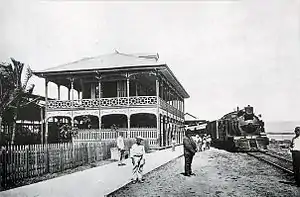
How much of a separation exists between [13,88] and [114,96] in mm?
787

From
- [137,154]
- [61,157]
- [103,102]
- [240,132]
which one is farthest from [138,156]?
[240,132]

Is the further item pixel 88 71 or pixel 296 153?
pixel 296 153

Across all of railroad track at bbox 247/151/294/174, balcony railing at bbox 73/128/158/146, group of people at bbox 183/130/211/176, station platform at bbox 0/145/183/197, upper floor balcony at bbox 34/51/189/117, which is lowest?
station platform at bbox 0/145/183/197

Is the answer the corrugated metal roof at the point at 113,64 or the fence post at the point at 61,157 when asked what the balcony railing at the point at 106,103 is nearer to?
the corrugated metal roof at the point at 113,64

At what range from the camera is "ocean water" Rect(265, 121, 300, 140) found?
2973 millimetres

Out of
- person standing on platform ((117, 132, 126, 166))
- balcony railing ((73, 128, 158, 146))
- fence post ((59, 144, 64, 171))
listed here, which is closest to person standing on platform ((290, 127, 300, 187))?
balcony railing ((73, 128, 158, 146))

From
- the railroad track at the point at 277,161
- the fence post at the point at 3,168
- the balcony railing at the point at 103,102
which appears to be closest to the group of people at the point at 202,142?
the railroad track at the point at 277,161

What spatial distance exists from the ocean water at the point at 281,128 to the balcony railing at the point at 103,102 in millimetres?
907

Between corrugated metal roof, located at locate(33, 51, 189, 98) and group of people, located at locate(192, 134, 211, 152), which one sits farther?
group of people, located at locate(192, 134, 211, 152)

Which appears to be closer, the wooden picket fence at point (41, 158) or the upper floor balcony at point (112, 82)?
the upper floor balcony at point (112, 82)

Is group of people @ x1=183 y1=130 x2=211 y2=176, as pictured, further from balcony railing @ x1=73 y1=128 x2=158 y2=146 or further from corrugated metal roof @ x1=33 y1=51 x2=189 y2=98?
corrugated metal roof @ x1=33 y1=51 x2=189 y2=98

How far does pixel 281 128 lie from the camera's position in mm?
3055

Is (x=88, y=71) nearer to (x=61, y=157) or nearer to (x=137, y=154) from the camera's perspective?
(x=137, y=154)

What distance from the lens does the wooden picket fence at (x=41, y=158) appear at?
3.76 meters
